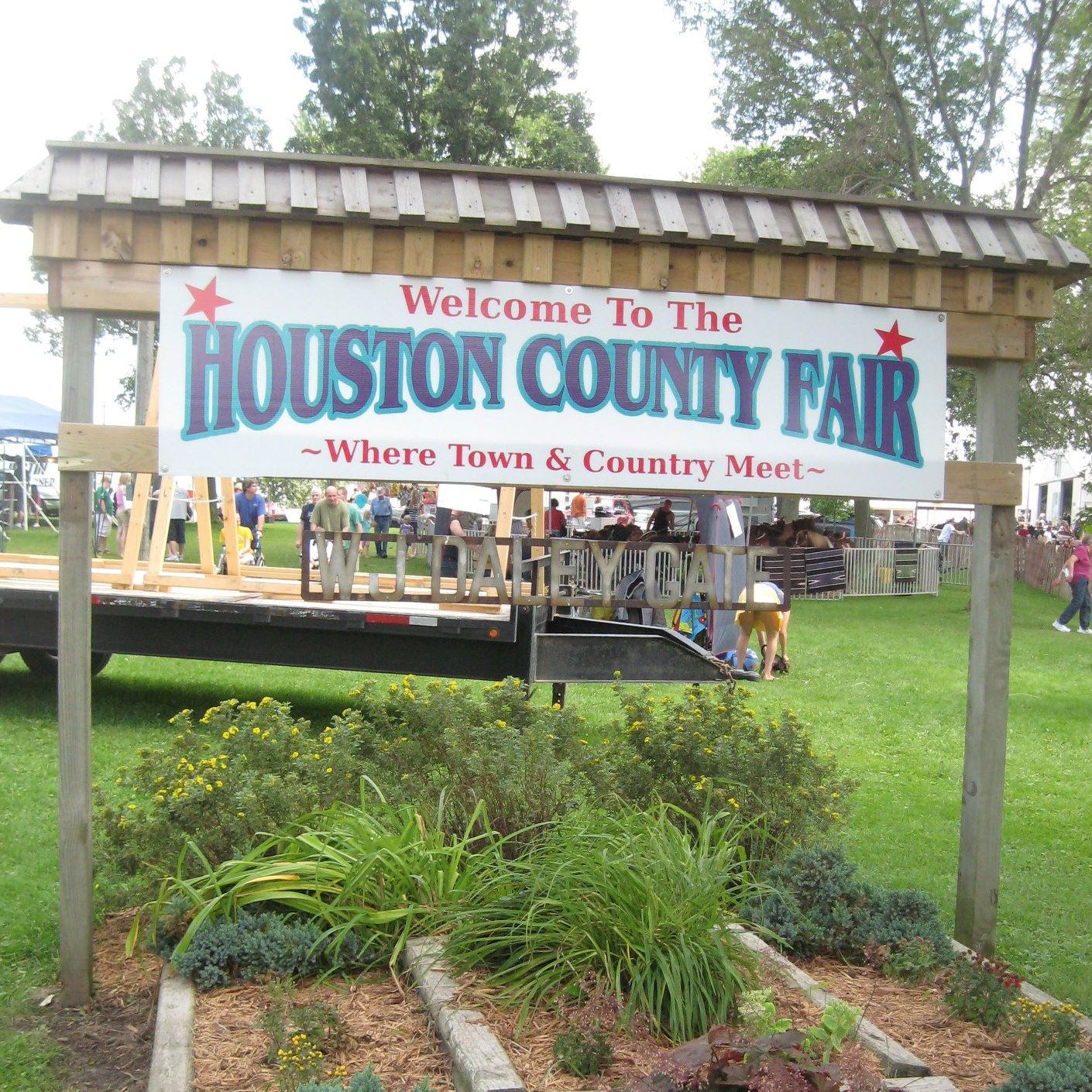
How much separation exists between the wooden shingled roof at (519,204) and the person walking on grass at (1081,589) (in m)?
17.7

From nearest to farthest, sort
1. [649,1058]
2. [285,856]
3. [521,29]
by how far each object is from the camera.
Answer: [649,1058], [285,856], [521,29]

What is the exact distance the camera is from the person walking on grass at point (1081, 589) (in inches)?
846

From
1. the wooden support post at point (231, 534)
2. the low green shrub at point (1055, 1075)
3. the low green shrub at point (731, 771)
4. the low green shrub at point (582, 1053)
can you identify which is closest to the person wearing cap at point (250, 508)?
the wooden support post at point (231, 534)

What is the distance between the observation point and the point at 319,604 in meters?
10.1

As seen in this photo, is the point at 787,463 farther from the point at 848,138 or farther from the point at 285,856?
the point at 848,138

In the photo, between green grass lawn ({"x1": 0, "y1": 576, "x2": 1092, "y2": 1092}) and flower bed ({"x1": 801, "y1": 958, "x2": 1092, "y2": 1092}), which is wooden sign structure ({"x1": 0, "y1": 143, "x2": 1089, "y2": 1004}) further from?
green grass lawn ({"x1": 0, "y1": 576, "x2": 1092, "y2": 1092})

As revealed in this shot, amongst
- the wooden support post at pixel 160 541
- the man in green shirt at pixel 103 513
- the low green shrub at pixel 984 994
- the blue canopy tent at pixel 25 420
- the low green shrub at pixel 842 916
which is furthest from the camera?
the man in green shirt at pixel 103 513

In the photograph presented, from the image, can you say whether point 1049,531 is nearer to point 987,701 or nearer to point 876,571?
point 876,571

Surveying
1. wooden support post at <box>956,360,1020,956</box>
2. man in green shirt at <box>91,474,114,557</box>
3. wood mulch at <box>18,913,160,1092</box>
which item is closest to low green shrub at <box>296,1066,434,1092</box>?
wood mulch at <box>18,913,160,1092</box>

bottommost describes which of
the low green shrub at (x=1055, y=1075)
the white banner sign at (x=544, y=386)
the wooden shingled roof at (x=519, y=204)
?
the low green shrub at (x=1055, y=1075)

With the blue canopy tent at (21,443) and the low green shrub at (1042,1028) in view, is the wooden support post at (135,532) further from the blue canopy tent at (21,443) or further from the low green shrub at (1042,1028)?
the blue canopy tent at (21,443)

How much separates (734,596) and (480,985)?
209 centimetres

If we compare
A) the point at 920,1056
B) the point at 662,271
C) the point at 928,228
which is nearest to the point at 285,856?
the point at 920,1056

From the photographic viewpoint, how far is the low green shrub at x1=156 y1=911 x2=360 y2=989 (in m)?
4.27
